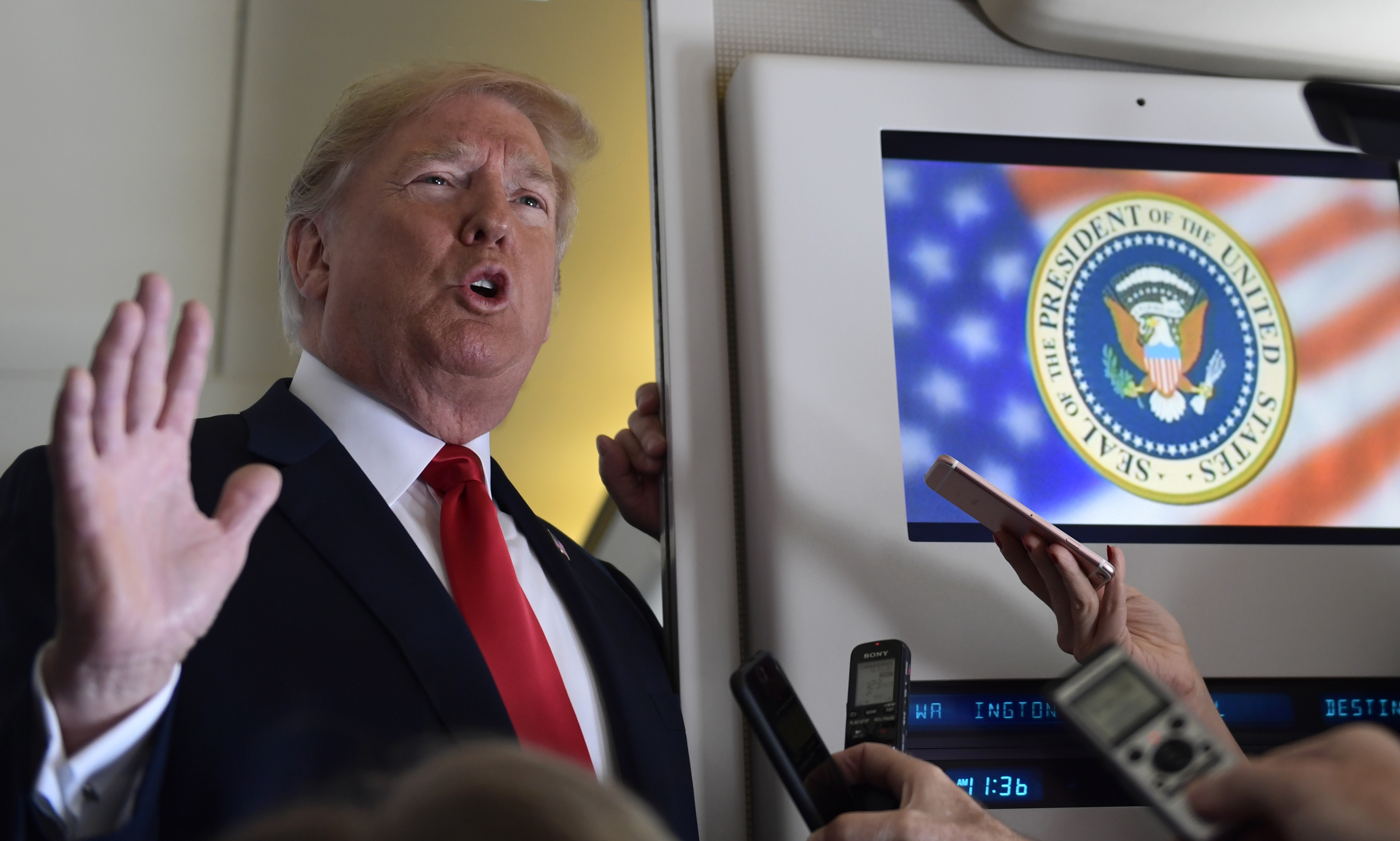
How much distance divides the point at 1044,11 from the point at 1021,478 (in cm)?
77

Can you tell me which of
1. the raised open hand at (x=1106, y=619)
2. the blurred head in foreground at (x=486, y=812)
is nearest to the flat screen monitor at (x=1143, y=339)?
the raised open hand at (x=1106, y=619)

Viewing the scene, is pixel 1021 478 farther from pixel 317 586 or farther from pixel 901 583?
pixel 317 586

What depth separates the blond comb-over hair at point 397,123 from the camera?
5.57 feet

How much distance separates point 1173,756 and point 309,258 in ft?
4.37

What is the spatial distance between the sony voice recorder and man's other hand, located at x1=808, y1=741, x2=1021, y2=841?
0.35m

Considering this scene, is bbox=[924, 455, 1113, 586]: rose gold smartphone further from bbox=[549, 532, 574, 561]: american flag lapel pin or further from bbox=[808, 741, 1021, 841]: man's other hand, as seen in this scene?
bbox=[549, 532, 574, 561]: american flag lapel pin

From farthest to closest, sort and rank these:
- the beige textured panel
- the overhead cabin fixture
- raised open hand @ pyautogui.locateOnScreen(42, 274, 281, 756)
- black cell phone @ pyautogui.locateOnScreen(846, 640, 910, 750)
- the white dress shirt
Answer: the overhead cabin fixture → the beige textured panel → the white dress shirt → black cell phone @ pyautogui.locateOnScreen(846, 640, 910, 750) → raised open hand @ pyautogui.locateOnScreen(42, 274, 281, 756)

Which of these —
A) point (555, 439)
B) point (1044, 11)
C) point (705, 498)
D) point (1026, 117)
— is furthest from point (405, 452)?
point (1044, 11)

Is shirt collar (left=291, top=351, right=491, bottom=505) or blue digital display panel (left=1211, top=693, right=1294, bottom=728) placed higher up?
shirt collar (left=291, top=351, right=491, bottom=505)

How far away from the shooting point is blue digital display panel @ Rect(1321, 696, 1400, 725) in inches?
66.6

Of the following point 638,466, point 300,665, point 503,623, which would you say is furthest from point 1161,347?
point 300,665

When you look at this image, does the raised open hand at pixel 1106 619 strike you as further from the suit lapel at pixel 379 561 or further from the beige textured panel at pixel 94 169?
the beige textured panel at pixel 94 169

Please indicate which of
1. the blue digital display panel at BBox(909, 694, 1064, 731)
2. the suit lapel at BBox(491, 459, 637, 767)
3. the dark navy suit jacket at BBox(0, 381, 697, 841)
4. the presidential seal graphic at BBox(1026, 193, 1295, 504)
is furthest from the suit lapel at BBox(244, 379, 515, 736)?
the presidential seal graphic at BBox(1026, 193, 1295, 504)

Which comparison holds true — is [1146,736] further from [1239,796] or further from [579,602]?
[579,602]
